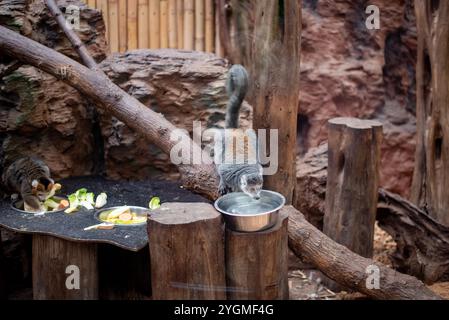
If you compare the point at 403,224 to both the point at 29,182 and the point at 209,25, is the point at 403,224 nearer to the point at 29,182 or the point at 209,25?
the point at 29,182

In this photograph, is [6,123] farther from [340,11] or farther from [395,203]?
[340,11]

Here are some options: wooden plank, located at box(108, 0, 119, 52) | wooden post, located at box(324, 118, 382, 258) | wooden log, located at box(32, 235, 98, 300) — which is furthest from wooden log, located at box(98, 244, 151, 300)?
wooden plank, located at box(108, 0, 119, 52)

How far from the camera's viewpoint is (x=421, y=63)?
4754 millimetres

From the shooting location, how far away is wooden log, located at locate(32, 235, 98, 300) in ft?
11.1

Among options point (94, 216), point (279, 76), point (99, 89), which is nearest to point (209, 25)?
point (99, 89)

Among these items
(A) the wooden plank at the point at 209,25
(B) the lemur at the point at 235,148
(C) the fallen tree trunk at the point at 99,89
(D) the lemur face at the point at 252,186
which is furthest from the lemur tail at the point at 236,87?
(A) the wooden plank at the point at 209,25

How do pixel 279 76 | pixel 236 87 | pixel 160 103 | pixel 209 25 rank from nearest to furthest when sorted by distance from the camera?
pixel 279 76 < pixel 236 87 < pixel 160 103 < pixel 209 25

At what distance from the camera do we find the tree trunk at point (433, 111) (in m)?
4.26

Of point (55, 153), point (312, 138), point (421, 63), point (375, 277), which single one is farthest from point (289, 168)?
point (312, 138)

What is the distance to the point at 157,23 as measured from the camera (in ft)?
20.6

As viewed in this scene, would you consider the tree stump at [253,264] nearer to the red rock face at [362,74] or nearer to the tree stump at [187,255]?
the tree stump at [187,255]

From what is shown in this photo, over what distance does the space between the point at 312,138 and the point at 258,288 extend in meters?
4.20

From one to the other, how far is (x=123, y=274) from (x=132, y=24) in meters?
3.38

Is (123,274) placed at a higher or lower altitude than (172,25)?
lower
